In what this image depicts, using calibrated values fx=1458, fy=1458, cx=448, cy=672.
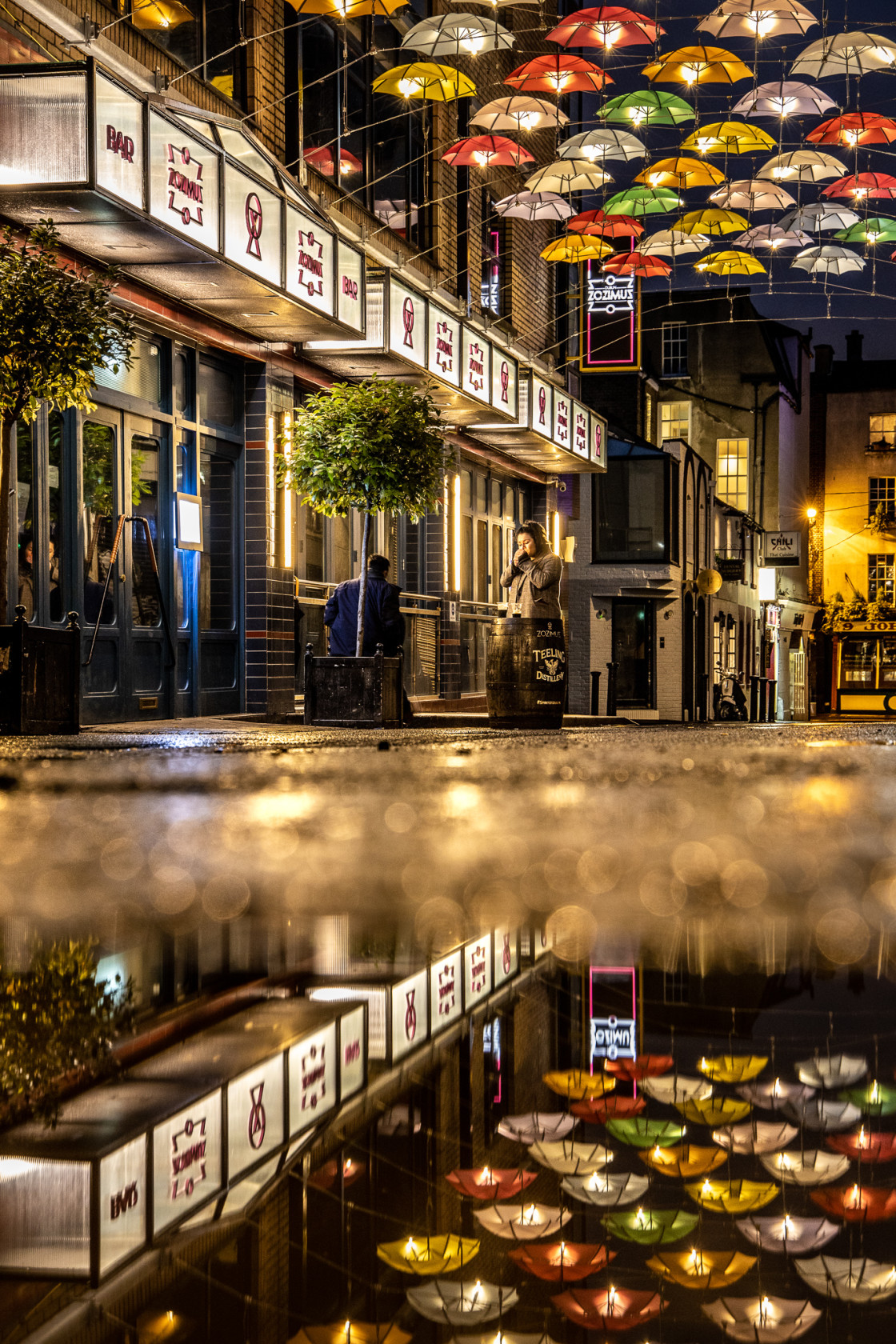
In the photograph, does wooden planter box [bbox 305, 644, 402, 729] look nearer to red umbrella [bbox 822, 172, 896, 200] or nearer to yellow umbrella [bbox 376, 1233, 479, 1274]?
red umbrella [bbox 822, 172, 896, 200]

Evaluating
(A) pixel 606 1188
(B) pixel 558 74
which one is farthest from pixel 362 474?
(A) pixel 606 1188

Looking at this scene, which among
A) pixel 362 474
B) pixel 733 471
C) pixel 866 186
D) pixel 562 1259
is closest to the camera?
pixel 562 1259

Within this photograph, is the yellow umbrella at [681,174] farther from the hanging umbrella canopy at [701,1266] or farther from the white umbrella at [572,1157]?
the hanging umbrella canopy at [701,1266]

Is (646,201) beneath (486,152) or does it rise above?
beneath

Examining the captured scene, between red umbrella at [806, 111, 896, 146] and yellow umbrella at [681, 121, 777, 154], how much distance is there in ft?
2.34

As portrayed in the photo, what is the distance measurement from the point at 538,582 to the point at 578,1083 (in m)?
12.1

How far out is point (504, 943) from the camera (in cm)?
279

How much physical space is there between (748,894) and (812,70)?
15085 mm

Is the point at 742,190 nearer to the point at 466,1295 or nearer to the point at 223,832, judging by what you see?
the point at 223,832

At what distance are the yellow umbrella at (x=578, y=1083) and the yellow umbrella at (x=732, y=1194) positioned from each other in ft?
1.08

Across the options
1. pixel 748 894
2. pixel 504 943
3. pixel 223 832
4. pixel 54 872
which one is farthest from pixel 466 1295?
pixel 223 832

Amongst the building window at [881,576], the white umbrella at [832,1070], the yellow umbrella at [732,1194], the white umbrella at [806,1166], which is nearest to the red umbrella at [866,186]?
the white umbrella at [832,1070]

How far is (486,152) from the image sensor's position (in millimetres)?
19047

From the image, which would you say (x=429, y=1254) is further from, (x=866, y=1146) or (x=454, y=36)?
(x=454, y=36)
